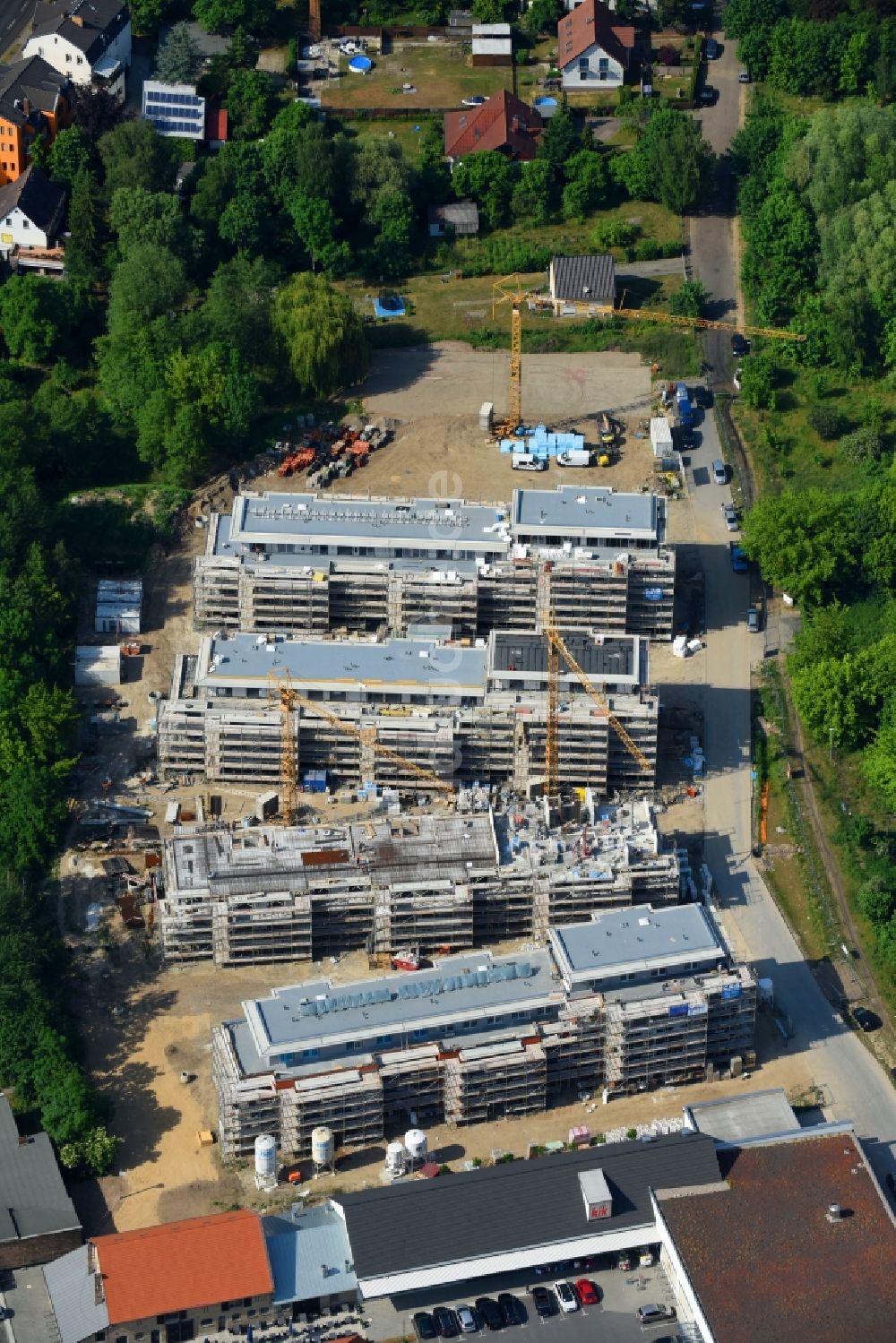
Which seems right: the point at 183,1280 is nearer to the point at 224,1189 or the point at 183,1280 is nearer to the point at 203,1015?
the point at 224,1189

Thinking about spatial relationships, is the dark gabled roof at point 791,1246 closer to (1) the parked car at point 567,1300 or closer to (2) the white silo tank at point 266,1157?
(1) the parked car at point 567,1300

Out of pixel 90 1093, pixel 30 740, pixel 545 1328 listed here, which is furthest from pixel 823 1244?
pixel 30 740

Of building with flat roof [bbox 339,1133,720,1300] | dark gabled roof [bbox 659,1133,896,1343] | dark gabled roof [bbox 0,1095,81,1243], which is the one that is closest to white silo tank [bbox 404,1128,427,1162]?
building with flat roof [bbox 339,1133,720,1300]

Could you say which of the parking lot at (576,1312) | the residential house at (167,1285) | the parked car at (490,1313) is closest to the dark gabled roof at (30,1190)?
the residential house at (167,1285)

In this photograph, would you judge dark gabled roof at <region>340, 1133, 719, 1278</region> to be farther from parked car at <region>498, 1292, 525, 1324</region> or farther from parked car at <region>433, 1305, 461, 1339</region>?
parked car at <region>433, 1305, 461, 1339</region>

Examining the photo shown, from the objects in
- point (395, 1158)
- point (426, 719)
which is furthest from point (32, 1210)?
point (426, 719)
